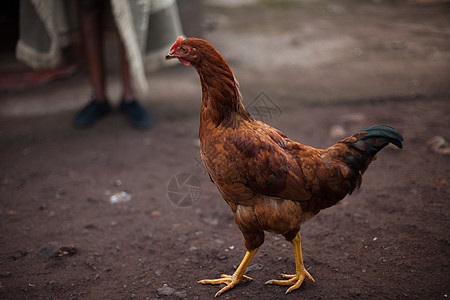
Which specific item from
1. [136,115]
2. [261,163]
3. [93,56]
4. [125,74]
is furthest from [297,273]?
[93,56]

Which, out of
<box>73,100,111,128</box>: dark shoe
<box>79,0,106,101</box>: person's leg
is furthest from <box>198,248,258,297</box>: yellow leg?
<box>79,0,106,101</box>: person's leg

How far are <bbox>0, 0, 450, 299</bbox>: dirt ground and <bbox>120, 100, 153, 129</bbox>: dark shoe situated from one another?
14cm

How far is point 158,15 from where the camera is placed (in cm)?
430

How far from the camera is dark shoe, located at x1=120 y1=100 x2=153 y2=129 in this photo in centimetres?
447

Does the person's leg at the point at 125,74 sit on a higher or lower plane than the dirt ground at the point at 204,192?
higher

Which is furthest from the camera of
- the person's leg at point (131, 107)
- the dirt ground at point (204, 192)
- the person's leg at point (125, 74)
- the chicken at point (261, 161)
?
the person's leg at point (131, 107)

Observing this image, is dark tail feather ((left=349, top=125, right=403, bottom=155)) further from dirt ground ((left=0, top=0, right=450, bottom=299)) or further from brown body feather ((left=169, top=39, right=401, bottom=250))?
dirt ground ((left=0, top=0, right=450, bottom=299))

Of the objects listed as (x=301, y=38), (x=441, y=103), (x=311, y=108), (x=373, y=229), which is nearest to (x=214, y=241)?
(x=373, y=229)

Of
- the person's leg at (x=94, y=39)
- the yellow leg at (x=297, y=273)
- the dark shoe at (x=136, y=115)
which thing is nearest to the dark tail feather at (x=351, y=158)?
the yellow leg at (x=297, y=273)

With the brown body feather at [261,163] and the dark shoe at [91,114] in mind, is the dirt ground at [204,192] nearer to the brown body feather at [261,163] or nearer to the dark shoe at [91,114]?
the dark shoe at [91,114]

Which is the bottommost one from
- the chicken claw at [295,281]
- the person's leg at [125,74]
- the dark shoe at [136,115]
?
the chicken claw at [295,281]

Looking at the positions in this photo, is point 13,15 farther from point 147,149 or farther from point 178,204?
point 178,204

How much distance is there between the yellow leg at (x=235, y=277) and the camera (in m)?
2.35

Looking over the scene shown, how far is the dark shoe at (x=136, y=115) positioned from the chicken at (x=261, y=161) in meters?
2.38
